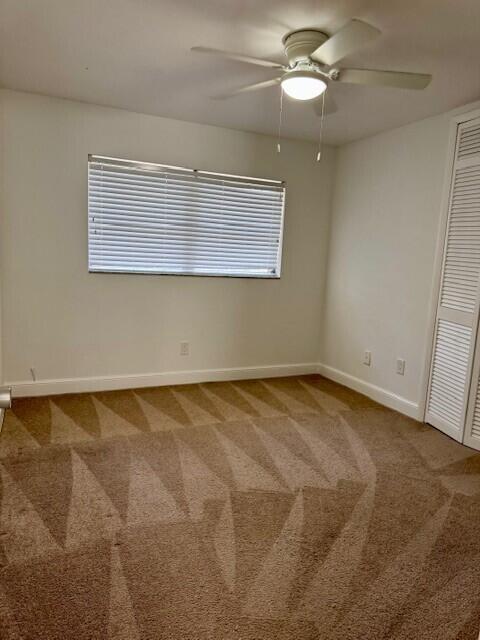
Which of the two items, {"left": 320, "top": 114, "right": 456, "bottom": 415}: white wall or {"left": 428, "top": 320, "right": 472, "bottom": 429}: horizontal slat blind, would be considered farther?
{"left": 320, "top": 114, "right": 456, "bottom": 415}: white wall

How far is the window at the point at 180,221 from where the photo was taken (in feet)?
11.5

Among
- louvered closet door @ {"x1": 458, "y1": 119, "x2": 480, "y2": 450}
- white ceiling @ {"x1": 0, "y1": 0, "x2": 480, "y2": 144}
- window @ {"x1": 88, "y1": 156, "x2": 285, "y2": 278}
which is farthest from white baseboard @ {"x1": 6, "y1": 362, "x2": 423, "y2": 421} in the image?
white ceiling @ {"x1": 0, "y1": 0, "x2": 480, "y2": 144}

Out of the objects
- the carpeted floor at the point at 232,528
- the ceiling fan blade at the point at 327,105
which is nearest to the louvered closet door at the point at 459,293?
the carpeted floor at the point at 232,528

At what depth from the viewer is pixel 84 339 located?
356 cm

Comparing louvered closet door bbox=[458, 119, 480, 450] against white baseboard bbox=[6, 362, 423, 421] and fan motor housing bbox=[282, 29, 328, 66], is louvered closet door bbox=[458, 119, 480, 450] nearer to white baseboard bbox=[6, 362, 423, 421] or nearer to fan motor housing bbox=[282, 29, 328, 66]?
white baseboard bbox=[6, 362, 423, 421]

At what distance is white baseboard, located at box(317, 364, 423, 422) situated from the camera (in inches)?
135

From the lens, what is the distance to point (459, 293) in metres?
2.99

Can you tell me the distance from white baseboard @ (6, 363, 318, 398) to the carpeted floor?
0.22m

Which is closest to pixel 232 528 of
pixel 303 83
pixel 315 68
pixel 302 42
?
pixel 303 83

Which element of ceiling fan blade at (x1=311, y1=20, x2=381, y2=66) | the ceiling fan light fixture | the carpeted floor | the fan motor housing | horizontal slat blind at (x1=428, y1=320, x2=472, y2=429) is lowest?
the carpeted floor

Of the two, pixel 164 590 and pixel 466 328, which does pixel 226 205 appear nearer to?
pixel 466 328

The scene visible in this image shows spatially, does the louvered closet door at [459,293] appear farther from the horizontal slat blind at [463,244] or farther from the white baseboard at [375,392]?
the white baseboard at [375,392]

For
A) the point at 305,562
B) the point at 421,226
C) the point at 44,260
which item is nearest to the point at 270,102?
the point at 421,226

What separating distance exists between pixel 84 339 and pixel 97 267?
2.01 feet
